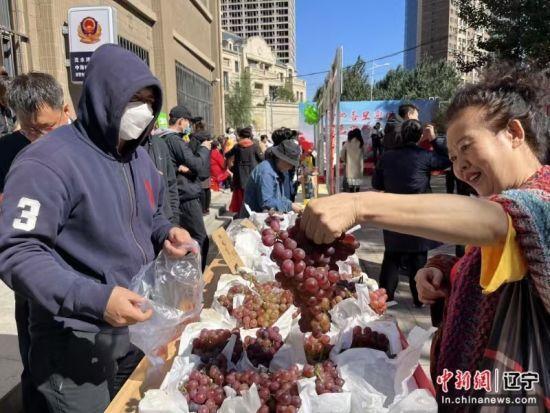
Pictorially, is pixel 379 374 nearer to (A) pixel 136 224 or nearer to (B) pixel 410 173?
(A) pixel 136 224

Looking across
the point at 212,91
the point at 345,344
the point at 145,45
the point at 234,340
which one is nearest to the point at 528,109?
the point at 345,344

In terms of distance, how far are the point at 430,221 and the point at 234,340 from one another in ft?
3.71

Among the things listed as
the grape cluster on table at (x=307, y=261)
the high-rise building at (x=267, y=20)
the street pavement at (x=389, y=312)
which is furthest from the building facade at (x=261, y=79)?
the grape cluster on table at (x=307, y=261)

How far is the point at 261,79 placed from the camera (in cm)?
8988

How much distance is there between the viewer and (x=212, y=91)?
85.6 feet

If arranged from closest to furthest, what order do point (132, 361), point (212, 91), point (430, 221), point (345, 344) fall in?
point (430, 221), point (345, 344), point (132, 361), point (212, 91)

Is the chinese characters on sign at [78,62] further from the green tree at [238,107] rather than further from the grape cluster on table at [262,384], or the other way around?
the green tree at [238,107]

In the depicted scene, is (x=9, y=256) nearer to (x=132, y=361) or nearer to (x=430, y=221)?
(x=132, y=361)

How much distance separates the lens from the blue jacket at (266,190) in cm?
446

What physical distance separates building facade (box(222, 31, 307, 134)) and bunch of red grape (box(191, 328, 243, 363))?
6725cm

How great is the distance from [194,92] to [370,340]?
67.1 ft

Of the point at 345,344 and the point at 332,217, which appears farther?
the point at 345,344

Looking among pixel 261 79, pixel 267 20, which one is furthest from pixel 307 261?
pixel 267 20

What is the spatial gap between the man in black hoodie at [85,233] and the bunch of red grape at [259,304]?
60 cm
